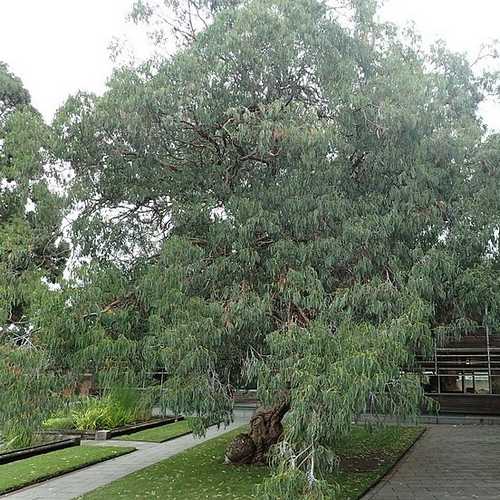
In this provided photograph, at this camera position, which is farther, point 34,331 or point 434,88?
point 434,88

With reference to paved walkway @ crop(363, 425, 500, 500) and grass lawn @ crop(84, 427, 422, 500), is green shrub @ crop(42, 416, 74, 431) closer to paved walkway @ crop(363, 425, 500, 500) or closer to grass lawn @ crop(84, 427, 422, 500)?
grass lawn @ crop(84, 427, 422, 500)

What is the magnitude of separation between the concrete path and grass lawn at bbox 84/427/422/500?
0.36 meters

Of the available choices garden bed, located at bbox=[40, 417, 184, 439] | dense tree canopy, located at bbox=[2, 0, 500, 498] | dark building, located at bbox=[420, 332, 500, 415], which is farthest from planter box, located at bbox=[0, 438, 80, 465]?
dark building, located at bbox=[420, 332, 500, 415]

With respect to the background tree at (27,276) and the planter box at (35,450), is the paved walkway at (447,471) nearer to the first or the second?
the background tree at (27,276)

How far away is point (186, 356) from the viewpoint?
645 centimetres

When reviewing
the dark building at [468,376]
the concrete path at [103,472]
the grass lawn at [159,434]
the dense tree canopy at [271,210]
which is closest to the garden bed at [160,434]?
the grass lawn at [159,434]

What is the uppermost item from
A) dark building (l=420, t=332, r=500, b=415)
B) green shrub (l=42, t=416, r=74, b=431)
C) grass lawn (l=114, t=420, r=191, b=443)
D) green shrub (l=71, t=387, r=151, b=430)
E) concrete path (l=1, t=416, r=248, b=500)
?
dark building (l=420, t=332, r=500, b=415)

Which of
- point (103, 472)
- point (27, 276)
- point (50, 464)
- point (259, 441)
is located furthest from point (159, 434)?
point (27, 276)

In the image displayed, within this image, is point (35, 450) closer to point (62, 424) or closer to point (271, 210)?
point (62, 424)

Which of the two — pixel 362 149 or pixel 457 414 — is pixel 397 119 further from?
pixel 457 414

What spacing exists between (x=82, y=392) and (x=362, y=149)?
4828 mm

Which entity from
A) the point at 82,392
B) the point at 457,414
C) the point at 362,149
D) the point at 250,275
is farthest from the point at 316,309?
the point at 457,414

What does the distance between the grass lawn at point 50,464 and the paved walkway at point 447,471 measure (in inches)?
209

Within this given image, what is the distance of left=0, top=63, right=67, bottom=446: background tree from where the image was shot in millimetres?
6410
